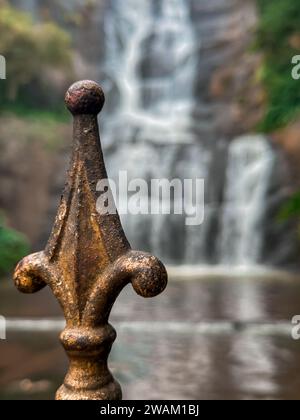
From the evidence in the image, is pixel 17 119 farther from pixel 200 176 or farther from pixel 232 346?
pixel 232 346

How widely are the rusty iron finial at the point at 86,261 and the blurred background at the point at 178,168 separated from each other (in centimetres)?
403

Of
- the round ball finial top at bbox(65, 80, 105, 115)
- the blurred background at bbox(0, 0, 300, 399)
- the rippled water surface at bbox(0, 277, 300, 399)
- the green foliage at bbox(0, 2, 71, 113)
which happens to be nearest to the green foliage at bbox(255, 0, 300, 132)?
the blurred background at bbox(0, 0, 300, 399)

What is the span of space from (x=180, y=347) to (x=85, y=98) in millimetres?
6291

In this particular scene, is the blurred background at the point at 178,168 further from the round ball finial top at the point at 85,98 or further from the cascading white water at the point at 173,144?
the round ball finial top at the point at 85,98

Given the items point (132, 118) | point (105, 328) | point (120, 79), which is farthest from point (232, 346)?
point (120, 79)

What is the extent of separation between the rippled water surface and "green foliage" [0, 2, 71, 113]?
11.4 metres

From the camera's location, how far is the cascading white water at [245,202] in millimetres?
16719

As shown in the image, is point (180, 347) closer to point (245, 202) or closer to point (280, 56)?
point (280, 56)

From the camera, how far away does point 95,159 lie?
5.24 ft

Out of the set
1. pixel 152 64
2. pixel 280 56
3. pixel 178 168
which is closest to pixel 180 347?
pixel 280 56

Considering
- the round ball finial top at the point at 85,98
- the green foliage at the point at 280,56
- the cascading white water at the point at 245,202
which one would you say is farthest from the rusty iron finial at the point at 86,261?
the cascading white water at the point at 245,202

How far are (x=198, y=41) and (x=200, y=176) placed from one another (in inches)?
421

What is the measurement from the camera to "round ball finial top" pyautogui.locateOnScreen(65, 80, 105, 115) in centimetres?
156

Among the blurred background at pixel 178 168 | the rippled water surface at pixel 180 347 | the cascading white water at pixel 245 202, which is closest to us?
the rippled water surface at pixel 180 347
